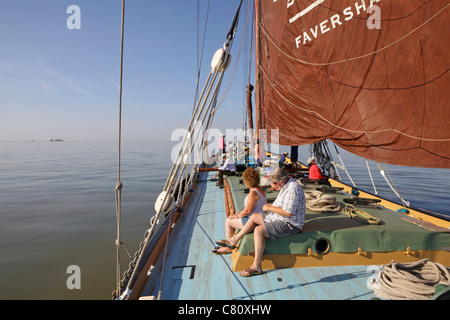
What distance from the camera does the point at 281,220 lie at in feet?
11.0

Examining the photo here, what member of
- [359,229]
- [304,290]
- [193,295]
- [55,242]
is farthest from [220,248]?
[55,242]

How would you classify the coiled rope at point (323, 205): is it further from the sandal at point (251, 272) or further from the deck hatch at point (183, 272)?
the deck hatch at point (183, 272)

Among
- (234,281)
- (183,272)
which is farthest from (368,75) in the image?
(183,272)

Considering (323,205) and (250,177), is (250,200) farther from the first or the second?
(323,205)

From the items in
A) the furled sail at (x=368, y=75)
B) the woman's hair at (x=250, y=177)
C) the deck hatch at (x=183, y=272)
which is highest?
the furled sail at (x=368, y=75)

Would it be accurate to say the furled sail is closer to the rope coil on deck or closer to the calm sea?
the rope coil on deck

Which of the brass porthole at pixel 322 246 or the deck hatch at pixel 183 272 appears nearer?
the deck hatch at pixel 183 272

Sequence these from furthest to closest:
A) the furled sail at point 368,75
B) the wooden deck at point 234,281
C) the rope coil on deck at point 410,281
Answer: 1. the furled sail at point 368,75
2. the wooden deck at point 234,281
3. the rope coil on deck at point 410,281

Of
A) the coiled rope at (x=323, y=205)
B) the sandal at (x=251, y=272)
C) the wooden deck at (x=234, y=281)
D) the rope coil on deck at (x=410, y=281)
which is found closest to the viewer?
the rope coil on deck at (x=410, y=281)

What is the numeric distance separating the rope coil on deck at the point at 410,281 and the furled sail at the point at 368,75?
163 cm

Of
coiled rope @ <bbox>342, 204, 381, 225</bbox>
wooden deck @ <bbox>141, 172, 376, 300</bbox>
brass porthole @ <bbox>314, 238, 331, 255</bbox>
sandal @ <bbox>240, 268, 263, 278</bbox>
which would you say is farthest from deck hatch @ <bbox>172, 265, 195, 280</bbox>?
coiled rope @ <bbox>342, 204, 381, 225</bbox>

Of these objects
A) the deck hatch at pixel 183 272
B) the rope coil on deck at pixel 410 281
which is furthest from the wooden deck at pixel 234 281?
the rope coil on deck at pixel 410 281

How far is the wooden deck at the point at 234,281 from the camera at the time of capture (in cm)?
289

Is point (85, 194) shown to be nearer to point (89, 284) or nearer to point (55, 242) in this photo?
point (55, 242)
